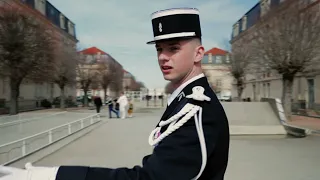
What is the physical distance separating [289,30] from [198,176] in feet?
67.3

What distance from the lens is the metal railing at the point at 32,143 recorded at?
6.93 m

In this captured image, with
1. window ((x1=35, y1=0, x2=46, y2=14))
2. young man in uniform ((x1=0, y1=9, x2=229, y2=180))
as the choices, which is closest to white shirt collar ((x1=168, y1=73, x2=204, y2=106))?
young man in uniform ((x1=0, y1=9, x2=229, y2=180))

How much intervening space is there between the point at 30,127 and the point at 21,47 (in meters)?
14.7

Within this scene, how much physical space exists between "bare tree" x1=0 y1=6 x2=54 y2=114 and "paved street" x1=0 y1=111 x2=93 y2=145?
11.6 m

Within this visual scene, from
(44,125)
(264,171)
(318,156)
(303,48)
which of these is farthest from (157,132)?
(303,48)

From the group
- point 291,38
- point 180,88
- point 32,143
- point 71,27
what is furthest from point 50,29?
point 71,27

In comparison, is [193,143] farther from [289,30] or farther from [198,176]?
[289,30]

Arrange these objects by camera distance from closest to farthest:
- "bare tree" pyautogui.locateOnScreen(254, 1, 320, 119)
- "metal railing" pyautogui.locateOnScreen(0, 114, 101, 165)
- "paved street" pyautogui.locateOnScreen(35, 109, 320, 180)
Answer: "paved street" pyautogui.locateOnScreen(35, 109, 320, 180), "metal railing" pyautogui.locateOnScreen(0, 114, 101, 165), "bare tree" pyautogui.locateOnScreen(254, 1, 320, 119)

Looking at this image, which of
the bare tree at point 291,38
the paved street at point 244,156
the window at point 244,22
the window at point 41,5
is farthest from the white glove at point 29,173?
the window at point 244,22

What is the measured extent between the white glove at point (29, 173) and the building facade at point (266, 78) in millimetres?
21926

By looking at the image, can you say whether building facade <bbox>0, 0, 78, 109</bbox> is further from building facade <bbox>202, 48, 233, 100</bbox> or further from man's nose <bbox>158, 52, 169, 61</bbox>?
building facade <bbox>202, 48, 233, 100</bbox>

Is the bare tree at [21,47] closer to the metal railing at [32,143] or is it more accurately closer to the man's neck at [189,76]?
the metal railing at [32,143]

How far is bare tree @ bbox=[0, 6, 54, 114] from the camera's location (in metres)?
Result: 21.5

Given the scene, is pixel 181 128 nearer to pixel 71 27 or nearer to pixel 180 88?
pixel 180 88
